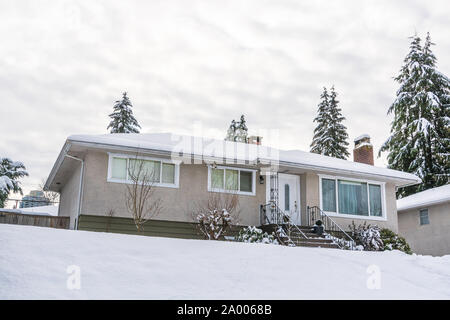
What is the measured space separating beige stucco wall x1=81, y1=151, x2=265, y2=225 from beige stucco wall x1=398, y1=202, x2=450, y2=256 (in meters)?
8.70

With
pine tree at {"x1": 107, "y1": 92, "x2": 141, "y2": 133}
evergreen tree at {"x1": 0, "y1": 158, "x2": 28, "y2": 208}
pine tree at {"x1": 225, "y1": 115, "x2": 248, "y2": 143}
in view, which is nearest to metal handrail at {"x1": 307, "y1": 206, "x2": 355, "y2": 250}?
evergreen tree at {"x1": 0, "y1": 158, "x2": 28, "y2": 208}

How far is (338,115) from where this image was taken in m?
37.3

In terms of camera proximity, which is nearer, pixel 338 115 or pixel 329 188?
pixel 329 188

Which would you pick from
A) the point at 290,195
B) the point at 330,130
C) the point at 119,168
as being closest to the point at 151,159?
the point at 119,168

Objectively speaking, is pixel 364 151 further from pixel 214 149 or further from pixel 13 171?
pixel 13 171

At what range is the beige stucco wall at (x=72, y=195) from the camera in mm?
14919

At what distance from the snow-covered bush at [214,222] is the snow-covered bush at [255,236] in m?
0.62

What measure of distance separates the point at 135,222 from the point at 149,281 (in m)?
6.20

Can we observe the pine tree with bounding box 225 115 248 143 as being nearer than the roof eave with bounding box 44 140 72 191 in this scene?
No

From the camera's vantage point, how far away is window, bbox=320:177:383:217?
1669 cm

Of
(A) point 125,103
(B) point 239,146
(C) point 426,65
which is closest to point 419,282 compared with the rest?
(B) point 239,146

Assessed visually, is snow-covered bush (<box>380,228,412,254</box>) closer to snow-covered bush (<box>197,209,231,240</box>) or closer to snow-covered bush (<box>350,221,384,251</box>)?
snow-covered bush (<box>350,221,384,251</box>)
